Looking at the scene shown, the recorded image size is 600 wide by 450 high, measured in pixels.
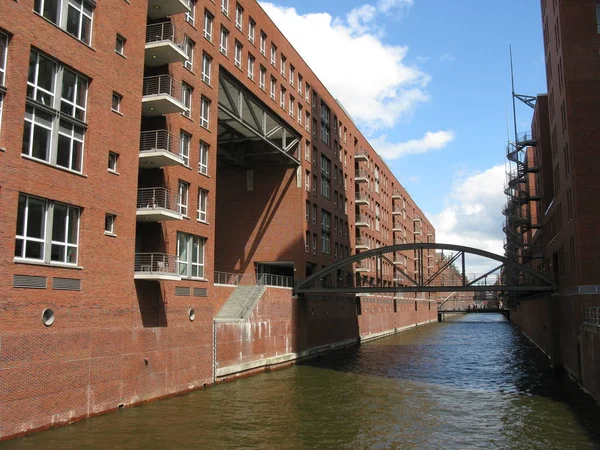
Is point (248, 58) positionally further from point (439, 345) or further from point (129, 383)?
point (439, 345)

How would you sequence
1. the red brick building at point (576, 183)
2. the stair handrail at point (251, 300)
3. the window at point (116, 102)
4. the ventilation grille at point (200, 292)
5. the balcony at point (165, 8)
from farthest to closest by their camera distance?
the stair handrail at point (251, 300) → the red brick building at point (576, 183) → the ventilation grille at point (200, 292) → the balcony at point (165, 8) → the window at point (116, 102)

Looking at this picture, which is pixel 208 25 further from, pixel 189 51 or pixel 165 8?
pixel 165 8

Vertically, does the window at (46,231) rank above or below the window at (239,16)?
below

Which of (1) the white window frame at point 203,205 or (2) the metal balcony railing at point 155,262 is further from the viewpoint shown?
(1) the white window frame at point 203,205

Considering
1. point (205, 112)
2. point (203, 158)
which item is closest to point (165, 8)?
point (205, 112)

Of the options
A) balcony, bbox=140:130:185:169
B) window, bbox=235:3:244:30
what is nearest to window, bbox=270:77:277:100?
window, bbox=235:3:244:30

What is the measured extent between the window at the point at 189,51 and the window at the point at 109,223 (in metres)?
8.65

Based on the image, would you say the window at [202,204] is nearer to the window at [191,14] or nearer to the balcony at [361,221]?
the window at [191,14]

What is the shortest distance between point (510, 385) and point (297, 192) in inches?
760

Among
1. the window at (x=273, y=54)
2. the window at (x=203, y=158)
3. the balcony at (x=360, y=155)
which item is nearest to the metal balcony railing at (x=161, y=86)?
the window at (x=203, y=158)

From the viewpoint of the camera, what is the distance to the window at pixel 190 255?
955 inches

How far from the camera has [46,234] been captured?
16.6 metres

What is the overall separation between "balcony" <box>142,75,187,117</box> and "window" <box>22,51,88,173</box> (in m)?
3.64

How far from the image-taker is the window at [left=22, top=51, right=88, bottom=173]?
1622 centimetres
